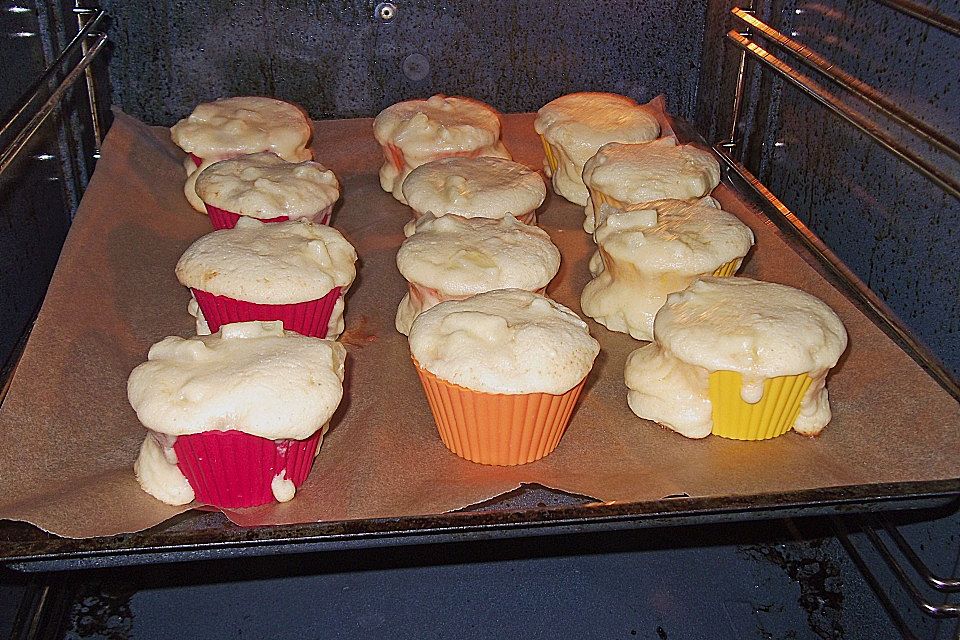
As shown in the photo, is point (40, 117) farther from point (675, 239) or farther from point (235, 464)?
point (675, 239)

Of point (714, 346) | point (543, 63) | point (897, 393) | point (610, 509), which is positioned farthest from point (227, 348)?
point (543, 63)

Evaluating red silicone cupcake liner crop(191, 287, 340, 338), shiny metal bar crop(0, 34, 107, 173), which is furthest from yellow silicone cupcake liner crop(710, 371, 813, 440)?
shiny metal bar crop(0, 34, 107, 173)

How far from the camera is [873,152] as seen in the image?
1.70m

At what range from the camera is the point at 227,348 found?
A: 1354 millimetres

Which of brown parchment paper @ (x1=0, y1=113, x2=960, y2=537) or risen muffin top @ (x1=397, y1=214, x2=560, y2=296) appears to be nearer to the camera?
brown parchment paper @ (x1=0, y1=113, x2=960, y2=537)

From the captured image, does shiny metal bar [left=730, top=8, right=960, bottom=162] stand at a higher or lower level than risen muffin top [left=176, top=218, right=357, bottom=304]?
higher

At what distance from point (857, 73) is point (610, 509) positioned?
100 centimetres

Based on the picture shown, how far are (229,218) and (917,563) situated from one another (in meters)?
1.35

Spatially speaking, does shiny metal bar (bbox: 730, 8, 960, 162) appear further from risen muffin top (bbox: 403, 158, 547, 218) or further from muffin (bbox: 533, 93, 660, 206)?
risen muffin top (bbox: 403, 158, 547, 218)

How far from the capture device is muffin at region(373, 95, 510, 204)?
2.12 metres

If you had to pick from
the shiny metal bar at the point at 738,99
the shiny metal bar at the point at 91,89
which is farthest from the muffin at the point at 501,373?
the shiny metal bar at the point at 91,89

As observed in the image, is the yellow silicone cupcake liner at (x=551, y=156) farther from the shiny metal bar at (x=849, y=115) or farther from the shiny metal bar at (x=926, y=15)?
the shiny metal bar at (x=926, y=15)

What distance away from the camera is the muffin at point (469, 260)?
5.26ft

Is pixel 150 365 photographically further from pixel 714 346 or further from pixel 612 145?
pixel 612 145
